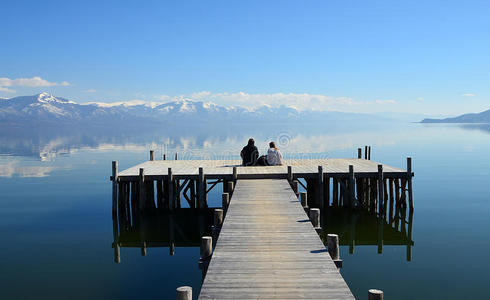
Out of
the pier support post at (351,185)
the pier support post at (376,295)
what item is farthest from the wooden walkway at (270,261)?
the pier support post at (351,185)

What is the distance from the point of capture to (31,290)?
13.2 metres

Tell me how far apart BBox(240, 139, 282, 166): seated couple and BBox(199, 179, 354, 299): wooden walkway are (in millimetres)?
9485

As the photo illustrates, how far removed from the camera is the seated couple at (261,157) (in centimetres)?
2328

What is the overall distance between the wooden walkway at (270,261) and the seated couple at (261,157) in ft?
31.1

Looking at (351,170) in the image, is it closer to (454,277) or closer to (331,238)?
(454,277)

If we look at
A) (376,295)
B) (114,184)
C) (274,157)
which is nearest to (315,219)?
(376,295)

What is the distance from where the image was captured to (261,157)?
77.8ft

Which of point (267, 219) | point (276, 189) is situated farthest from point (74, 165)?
point (267, 219)

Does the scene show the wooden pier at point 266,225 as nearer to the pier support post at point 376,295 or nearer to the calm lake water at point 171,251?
the calm lake water at point 171,251

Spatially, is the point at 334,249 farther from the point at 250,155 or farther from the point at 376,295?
the point at 250,155

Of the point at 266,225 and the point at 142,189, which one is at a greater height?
the point at 266,225

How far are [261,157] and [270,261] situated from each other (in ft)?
49.7

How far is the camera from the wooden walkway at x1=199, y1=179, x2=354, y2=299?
7.18 m

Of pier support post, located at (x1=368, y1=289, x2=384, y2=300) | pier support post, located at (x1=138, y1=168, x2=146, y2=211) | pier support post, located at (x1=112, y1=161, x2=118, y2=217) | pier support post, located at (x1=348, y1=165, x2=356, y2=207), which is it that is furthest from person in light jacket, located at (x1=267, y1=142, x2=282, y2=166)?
pier support post, located at (x1=368, y1=289, x2=384, y2=300)
